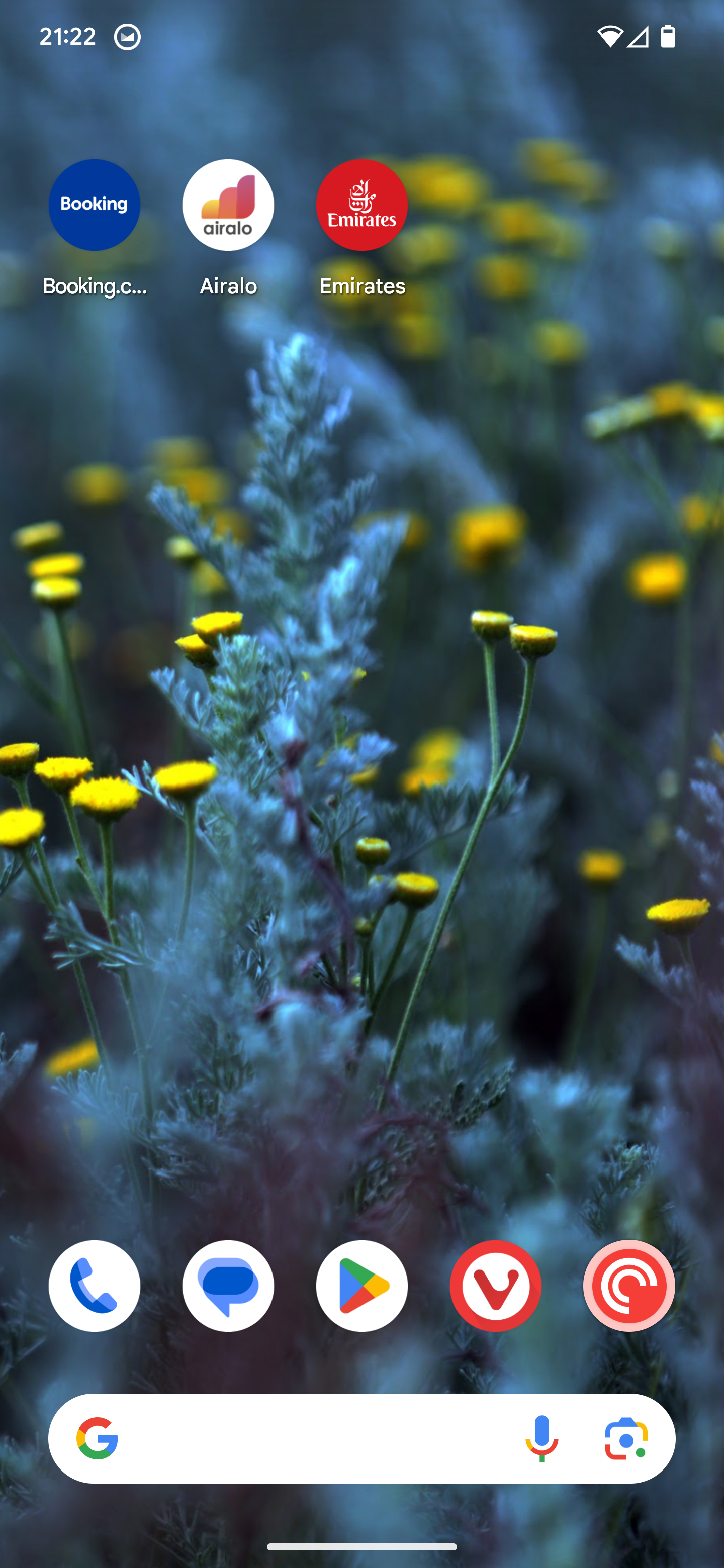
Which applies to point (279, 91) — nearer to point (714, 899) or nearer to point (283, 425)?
point (283, 425)

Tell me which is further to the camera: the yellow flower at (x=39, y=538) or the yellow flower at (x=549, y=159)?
the yellow flower at (x=549, y=159)

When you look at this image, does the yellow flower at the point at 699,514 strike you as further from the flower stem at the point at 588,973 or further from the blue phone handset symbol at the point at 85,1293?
the blue phone handset symbol at the point at 85,1293

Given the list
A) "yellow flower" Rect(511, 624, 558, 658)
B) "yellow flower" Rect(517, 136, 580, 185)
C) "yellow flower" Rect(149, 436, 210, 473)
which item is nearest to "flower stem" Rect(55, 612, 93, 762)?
"yellow flower" Rect(511, 624, 558, 658)

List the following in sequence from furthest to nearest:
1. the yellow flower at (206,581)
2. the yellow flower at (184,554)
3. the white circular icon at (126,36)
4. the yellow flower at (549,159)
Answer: the yellow flower at (549,159) → the yellow flower at (206,581) → the yellow flower at (184,554) → the white circular icon at (126,36)

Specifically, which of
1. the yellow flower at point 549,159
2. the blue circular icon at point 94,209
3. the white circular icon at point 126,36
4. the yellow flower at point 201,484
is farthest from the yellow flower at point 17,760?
the yellow flower at point 549,159

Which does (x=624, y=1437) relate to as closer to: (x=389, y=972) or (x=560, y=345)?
(x=389, y=972)

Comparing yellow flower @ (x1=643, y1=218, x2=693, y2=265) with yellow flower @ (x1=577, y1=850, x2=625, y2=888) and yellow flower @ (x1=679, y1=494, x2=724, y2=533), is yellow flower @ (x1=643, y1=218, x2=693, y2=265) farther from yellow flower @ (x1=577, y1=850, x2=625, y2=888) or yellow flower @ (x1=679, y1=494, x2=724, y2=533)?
yellow flower @ (x1=577, y1=850, x2=625, y2=888)

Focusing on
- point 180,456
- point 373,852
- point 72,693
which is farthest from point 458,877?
point 180,456
